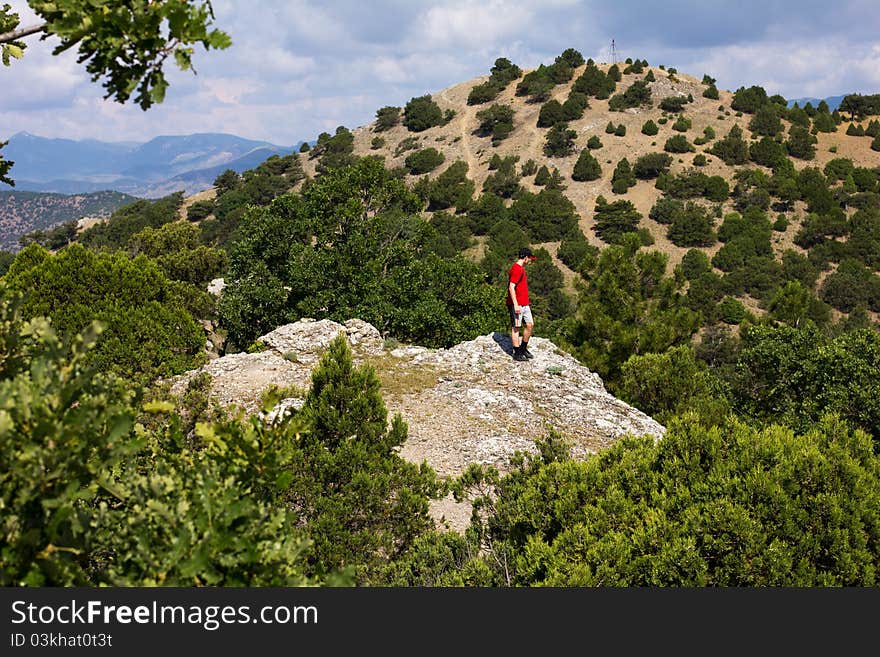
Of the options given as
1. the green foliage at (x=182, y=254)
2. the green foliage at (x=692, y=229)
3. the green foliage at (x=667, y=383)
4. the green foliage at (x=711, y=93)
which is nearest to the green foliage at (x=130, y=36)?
the green foliage at (x=667, y=383)

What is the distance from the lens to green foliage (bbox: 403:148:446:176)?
230 feet

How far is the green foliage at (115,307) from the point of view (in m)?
13.0

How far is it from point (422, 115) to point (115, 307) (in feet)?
252

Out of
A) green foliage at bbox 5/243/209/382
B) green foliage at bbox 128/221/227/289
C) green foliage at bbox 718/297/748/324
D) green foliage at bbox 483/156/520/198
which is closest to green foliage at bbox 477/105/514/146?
green foliage at bbox 483/156/520/198

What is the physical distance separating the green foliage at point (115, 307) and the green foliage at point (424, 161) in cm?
5777

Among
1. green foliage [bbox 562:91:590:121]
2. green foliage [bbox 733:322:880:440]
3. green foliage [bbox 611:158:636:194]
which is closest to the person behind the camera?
green foliage [bbox 733:322:880:440]

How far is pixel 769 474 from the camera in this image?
216 inches

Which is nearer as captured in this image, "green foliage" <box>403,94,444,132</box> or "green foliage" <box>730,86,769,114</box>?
"green foliage" <box>730,86,769,114</box>

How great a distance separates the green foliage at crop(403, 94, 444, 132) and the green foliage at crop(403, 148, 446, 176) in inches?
517

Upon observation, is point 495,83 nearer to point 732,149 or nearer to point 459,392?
point 732,149

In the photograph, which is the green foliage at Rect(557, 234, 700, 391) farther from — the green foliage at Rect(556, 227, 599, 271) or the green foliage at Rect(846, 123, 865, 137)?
the green foliage at Rect(846, 123, 865, 137)

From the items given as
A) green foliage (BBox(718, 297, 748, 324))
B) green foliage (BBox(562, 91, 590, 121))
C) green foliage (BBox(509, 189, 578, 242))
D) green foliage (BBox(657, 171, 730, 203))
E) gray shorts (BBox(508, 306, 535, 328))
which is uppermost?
green foliage (BBox(562, 91, 590, 121))

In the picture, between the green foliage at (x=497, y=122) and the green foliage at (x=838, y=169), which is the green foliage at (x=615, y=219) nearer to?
the green foliage at (x=838, y=169)

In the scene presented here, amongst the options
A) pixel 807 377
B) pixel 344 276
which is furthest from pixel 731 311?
pixel 344 276
